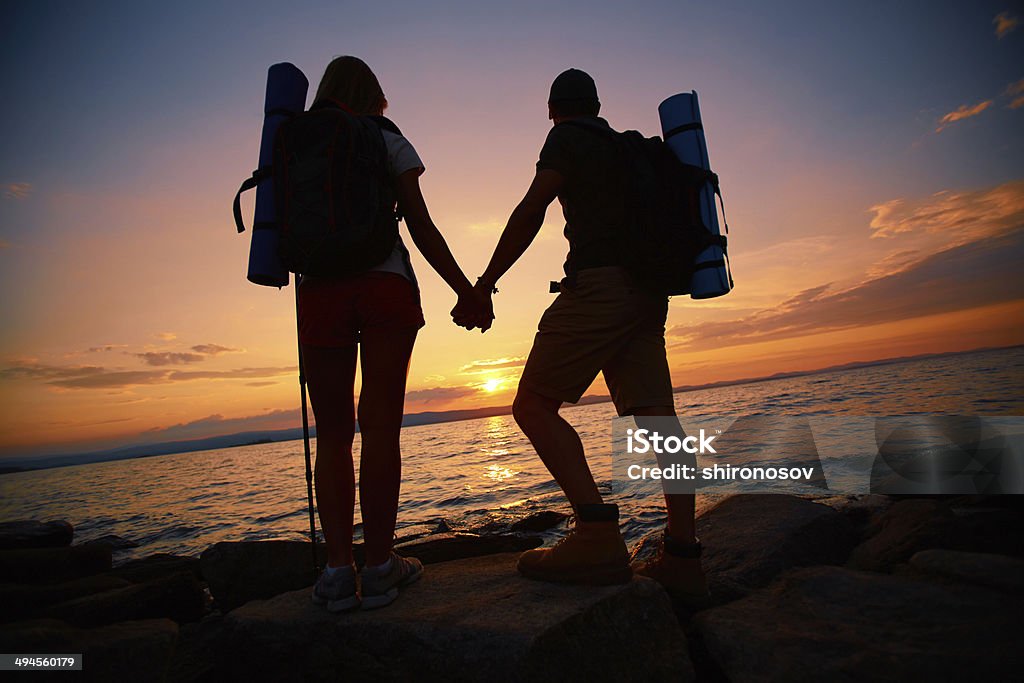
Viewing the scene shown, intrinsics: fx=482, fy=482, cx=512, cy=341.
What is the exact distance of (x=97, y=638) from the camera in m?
2.66

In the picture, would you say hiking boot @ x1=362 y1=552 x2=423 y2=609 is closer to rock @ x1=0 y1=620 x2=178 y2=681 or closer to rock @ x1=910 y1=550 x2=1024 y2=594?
rock @ x1=0 y1=620 x2=178 y2=681

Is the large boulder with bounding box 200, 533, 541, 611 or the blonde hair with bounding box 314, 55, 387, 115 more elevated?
the blonde hair with bounding box 314, 55, 387, 115

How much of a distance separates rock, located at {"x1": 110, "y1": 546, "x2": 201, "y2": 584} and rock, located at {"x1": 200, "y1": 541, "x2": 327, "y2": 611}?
1.86 meters

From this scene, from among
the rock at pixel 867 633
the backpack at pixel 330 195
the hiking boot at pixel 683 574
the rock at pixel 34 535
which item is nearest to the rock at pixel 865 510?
the rock at pixel 867 633

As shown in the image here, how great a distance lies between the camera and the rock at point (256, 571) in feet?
15.6

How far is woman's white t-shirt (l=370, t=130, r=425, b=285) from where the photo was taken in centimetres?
269

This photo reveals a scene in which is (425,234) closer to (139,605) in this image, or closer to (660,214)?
(660,214)

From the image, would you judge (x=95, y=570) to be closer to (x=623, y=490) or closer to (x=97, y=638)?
(x=97, y=638)

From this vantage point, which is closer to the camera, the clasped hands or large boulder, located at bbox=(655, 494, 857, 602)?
the clasped hands

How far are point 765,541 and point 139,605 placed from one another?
17.1ft

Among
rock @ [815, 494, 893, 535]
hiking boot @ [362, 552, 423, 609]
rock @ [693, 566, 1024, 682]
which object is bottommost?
rock @ [815, 494, 893, 535]

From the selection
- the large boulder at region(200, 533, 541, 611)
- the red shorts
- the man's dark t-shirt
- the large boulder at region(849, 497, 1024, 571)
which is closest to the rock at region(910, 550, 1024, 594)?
the large boulder at region(849, 497, 1024, 571)

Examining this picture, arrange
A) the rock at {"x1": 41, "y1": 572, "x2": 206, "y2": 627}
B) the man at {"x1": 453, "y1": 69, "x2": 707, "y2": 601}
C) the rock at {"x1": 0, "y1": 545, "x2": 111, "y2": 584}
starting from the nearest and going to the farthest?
the man at {"x1": 453, "y1": 69, "x2": 707, "y2": 601}, the rock at {"x1": 41, "y1": 572, "x2": 206, "y2": 627}, the rock at {"x1": 0, "y1": 545, "x2": 111, "y2": 584}

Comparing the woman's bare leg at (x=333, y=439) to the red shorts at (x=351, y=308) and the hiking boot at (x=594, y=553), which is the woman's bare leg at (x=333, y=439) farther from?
the hiking boot at (x=594, y=553)
